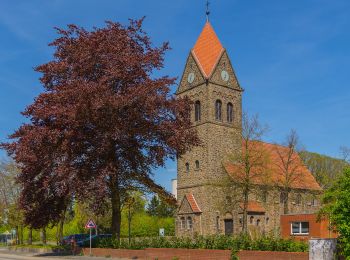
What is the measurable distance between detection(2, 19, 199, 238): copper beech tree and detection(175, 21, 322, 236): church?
20.4 meters

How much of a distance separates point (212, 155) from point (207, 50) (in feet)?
41.3

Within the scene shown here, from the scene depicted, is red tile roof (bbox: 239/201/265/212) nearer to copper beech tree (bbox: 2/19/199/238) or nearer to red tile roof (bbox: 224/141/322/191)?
red tile roof (bbox: 224/141/322/191)

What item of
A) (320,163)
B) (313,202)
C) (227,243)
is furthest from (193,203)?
(320,163)

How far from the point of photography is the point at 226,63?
58469 mm

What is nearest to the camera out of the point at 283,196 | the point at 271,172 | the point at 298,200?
the point at 271,172

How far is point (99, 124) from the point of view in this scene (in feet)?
93.9

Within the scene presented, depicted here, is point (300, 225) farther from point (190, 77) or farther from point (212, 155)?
point (190, 77)

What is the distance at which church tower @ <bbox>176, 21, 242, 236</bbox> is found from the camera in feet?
175

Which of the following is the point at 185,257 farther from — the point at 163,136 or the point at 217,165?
the point at 217,165

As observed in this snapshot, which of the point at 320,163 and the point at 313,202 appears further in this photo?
the point at 320,163

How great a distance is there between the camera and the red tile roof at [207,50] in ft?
187

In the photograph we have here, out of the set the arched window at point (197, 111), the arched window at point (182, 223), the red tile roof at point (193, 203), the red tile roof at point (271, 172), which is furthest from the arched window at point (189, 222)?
the arched window at point (197, 111)

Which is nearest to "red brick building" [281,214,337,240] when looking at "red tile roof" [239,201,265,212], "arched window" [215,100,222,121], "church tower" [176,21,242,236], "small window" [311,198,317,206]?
"church tower" [176,21,242,236]

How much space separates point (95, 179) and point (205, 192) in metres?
26.1
